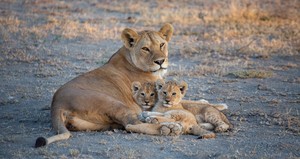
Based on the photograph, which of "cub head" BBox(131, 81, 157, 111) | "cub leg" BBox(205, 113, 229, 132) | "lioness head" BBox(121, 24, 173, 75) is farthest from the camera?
"lioness head" BBox(121, 24, 173, 75)

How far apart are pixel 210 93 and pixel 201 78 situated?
43.8 inches

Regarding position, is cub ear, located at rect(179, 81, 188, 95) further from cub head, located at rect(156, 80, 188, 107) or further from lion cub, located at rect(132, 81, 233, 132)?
lion cub, located at rect(132, 81, 233, 132)

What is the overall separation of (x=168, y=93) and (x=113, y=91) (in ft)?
2.18

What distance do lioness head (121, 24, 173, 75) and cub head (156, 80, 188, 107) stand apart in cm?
50

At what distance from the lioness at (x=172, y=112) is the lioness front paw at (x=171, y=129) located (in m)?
0.09

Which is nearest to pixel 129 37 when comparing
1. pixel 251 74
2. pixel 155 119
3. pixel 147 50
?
pixel 147 50

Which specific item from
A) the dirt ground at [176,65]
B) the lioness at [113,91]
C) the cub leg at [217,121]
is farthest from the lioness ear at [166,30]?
the cub leg at [217,121]

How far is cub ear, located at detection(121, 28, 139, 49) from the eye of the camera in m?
7.39

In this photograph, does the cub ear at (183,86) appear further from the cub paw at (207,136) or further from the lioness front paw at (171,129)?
the cub paw at (207,136)

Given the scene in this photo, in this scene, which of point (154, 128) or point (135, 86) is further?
point (135, 86)

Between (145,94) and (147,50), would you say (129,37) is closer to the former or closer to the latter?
(147,50)

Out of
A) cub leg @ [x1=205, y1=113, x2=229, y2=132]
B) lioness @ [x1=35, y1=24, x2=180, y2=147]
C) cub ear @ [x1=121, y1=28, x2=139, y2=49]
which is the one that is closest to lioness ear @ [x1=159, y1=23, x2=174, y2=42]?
lioness @ [x1=35, y1=24, x2=180, y2=147]

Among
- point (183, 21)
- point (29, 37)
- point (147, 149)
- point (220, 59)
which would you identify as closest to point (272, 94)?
point (220, 59)

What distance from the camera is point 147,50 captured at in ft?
24.1
